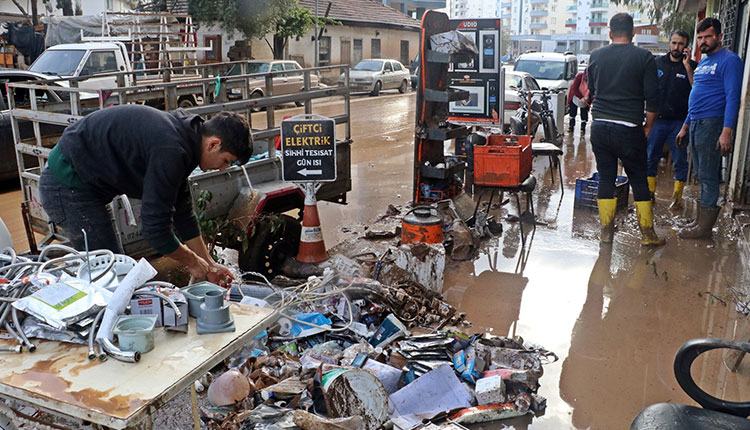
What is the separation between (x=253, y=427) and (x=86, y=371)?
1.26m

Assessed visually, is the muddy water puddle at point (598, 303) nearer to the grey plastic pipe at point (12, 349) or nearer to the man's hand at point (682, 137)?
the man's hand at point (682, 137)

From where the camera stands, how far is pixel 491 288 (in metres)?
5.75

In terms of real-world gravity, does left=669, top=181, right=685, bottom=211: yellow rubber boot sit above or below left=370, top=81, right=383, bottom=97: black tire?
below

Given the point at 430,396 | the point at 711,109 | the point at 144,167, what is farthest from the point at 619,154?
the point at 144,167

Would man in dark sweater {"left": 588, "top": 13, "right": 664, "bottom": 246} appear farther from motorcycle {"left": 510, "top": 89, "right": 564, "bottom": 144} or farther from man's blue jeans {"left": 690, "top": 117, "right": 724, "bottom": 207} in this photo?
motorcycle {"left": 510, "top": 89, "right": 564, "bottom": 144}

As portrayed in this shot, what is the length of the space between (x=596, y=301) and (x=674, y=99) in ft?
11.7

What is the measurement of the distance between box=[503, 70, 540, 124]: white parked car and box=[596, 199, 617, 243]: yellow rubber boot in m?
6.39

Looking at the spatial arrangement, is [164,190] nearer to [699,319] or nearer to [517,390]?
[517,390]

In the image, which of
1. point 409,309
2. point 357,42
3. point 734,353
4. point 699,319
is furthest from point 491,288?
point 357,42

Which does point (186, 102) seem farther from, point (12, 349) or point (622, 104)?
point (12, 349)

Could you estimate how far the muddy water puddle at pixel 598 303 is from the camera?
396 centimetres

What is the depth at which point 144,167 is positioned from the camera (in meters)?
3.36

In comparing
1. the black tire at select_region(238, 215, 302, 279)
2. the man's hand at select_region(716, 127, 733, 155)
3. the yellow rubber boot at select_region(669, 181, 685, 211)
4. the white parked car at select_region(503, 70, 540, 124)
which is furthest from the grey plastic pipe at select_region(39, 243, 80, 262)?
the white parked car at select_region(503, 70, 540, 124)

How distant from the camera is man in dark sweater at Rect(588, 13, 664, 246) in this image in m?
6.18
